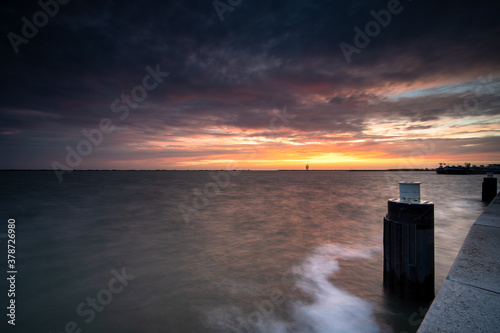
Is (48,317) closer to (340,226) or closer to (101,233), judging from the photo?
(101,233)

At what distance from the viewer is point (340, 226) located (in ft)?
36.1

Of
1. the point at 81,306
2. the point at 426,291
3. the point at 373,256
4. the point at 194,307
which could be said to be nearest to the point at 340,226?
the point at 373,256

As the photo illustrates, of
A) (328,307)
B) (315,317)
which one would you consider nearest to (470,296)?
(315,317)

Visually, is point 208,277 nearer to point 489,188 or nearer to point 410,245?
point 410,245

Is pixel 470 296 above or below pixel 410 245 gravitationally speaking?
below

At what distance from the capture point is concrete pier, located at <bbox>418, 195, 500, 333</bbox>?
194 cm

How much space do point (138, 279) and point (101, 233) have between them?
17.5 ft

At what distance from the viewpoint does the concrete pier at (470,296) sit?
194 centimetres

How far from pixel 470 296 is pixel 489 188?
19109 millimetres

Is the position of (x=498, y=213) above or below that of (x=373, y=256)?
above

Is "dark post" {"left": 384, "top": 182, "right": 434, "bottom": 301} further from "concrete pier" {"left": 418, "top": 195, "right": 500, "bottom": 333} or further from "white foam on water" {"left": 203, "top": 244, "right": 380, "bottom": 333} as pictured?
"white foam on water" {"left": 203, "top": 244, "right": 380, "bottom": 333}

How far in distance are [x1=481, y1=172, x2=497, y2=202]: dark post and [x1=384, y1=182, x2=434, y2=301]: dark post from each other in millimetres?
16256

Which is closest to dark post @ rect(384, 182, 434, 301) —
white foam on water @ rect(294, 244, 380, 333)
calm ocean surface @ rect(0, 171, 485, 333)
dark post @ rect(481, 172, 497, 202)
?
calm ocean surface @ rect(0, 171, 485, 333)

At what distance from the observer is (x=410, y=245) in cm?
361
